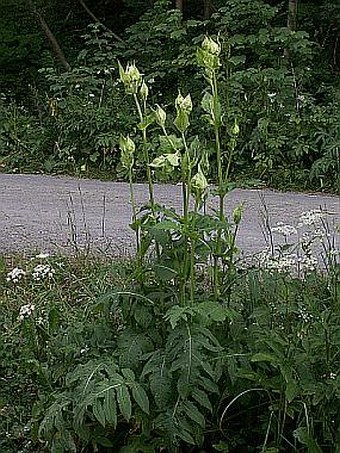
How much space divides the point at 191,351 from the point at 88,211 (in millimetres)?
4897

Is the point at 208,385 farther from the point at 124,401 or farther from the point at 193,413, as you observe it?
the point at 124,401

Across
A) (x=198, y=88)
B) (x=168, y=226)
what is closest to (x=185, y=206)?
(x=168, y=226)

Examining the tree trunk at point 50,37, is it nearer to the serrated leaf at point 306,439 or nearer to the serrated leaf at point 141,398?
the serrated leaf at point 141,398

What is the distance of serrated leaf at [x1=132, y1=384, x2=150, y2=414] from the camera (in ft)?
8.72

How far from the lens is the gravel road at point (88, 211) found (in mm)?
6035

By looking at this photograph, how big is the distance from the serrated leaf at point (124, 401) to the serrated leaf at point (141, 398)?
0.04m

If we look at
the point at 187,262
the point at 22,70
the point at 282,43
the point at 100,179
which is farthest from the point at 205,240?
the point at 22,70

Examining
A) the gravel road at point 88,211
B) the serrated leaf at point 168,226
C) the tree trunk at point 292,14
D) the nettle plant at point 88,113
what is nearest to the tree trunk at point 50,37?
the nettle plant at point 88,113

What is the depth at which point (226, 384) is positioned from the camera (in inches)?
112

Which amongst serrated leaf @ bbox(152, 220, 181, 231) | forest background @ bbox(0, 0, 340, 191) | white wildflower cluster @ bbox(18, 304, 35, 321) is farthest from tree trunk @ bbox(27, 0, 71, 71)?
serrated leaf @ bbox(152, 220, 181, 231)

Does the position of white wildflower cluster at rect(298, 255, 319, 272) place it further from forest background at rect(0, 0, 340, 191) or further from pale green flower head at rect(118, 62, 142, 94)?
forest background at rect(0, 0, 340, 191)

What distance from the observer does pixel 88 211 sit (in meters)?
7.46

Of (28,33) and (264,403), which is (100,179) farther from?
(264,403)

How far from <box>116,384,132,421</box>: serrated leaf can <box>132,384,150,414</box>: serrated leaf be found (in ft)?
0.13
